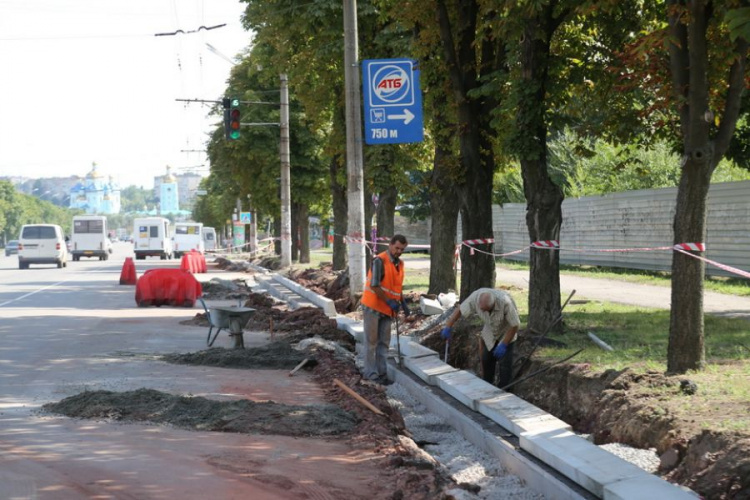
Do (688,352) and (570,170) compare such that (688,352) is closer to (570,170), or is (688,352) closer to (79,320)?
(79,320)

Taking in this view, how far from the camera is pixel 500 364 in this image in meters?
11.0

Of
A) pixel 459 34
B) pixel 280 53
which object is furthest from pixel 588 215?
pixel 459 34

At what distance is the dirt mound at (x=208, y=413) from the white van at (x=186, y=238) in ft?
215

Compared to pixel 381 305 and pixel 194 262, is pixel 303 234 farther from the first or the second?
pixel 381 305

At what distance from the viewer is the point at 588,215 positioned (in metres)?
33.6

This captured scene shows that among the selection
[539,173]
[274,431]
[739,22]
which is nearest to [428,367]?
[539,173]

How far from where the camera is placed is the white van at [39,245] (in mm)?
47969

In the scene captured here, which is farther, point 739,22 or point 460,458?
point 460,458

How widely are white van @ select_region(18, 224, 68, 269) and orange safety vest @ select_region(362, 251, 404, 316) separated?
1511 inches

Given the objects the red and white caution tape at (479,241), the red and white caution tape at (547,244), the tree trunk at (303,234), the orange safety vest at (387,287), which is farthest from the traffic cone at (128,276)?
the red and white caution tape at (547,244)

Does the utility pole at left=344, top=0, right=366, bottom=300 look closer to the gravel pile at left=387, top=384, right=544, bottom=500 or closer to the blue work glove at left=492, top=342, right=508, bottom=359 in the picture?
the gravel pile at left=387, top=384, right=544, bottom=500

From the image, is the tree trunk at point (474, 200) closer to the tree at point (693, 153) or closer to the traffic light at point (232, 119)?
the tree at point (693, 153)

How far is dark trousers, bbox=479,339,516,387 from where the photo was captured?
35.9 feet

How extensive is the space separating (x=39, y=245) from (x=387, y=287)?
130 ft
